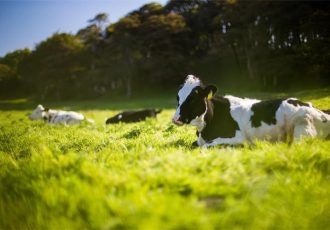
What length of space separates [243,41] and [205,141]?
3832 centimetres

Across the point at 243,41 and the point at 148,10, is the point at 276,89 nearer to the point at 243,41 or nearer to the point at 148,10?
the point at 243,41

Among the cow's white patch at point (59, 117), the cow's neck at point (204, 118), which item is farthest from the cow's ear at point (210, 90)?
the cow's white patch at point (59, 117)

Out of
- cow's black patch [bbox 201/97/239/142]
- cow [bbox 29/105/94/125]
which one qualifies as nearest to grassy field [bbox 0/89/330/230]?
cow's black patch [bbox 201/97/239/142]

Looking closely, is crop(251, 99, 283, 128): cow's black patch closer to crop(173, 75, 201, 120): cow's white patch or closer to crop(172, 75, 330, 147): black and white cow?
crop(172, 75, 330, 147): black and white cow

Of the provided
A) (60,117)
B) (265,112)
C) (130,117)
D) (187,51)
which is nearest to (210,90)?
(265,112)

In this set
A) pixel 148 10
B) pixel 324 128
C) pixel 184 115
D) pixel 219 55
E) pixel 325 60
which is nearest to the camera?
pixel 324 128

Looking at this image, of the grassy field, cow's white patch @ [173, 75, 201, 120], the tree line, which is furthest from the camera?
the tree line

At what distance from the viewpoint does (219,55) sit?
4762 centimetres

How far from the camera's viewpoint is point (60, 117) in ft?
53.9

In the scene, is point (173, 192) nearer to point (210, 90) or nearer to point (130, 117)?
point (210, 90)

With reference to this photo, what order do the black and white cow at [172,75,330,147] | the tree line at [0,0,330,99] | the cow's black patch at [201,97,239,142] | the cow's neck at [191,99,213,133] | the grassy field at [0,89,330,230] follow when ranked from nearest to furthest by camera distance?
the grassy field at [0,89,330,230]
the black and white cow at [172,75,330,147]
the cow's black patch at [201,97,239,142]
the cow's neck at [191,99,213,133]
the tree line at [0,0,330,99]

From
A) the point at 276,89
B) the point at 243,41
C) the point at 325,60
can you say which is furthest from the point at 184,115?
the point at 243,41

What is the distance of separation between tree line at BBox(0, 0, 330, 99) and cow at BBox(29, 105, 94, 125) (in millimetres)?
24371

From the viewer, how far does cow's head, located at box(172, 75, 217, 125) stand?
6.27 meters
